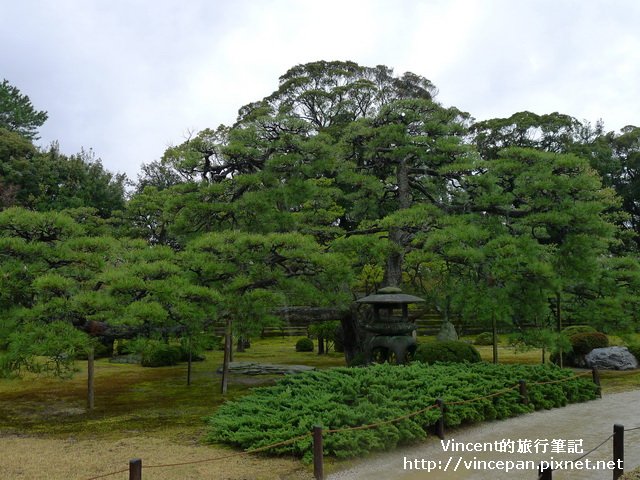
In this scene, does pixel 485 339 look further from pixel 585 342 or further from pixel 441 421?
pixel 441 421

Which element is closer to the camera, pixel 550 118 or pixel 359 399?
pixel 359 399

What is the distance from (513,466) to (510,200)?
875cm

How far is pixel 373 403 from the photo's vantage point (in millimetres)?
8148

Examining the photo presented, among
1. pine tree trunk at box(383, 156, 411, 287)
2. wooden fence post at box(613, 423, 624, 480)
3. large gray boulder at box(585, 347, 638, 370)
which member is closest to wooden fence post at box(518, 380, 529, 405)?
wooden fence post at box(613, 423, 624, 480)

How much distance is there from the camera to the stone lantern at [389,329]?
13.2 m

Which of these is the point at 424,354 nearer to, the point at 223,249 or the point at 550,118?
the point at 223,249

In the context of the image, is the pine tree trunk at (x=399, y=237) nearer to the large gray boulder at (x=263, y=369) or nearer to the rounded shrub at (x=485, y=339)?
the large gray boulder at (x=263, y=369)

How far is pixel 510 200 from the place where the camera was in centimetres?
1395

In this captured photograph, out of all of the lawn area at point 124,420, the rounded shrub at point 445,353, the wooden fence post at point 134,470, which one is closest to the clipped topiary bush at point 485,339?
the lawn area at point 124,420

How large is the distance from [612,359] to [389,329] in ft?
25.7

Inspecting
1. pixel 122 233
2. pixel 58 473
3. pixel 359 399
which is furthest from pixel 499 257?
pixel 122 233

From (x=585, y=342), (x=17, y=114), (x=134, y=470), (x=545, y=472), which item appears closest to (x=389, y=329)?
(x=585, y=342)

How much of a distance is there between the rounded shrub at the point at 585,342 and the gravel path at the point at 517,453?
688 cm

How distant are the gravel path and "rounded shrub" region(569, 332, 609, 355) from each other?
6885mm
